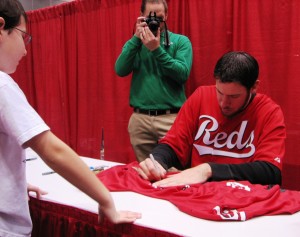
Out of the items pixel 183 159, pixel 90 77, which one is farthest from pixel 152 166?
pixel 90 77

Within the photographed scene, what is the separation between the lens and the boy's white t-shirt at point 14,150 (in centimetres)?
73

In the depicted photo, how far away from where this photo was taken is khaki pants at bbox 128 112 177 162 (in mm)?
2121

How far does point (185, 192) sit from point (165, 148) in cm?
47

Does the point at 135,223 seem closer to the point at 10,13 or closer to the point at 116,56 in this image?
the point at 10,13

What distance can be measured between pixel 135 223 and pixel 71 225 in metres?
0.28

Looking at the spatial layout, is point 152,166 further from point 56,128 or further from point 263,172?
point 56,128

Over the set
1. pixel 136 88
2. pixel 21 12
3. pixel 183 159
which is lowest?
pixel 183 159

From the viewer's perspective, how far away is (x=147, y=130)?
217 cm

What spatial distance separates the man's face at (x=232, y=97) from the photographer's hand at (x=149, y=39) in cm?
62

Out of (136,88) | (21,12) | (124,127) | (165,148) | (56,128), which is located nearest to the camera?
(21,12)

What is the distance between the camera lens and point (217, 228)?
0.93 m

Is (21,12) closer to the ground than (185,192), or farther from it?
farther from it

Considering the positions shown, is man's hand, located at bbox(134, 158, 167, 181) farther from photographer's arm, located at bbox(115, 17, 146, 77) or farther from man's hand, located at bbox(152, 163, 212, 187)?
photographer's arm, located at bbox(115, 17, 146, 77)

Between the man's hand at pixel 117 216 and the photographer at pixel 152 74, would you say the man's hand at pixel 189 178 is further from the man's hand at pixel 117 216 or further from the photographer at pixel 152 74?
the photographer at pixel 152 74
